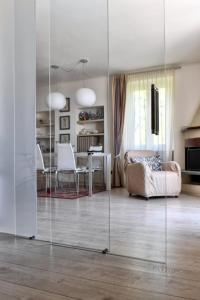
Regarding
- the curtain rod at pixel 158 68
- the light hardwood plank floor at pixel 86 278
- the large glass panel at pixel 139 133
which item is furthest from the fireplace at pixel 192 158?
the light hardwood plank floor at pixel 86 278

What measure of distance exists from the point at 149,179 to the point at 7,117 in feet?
8.36

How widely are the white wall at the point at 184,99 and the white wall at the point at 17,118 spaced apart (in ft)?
12.6

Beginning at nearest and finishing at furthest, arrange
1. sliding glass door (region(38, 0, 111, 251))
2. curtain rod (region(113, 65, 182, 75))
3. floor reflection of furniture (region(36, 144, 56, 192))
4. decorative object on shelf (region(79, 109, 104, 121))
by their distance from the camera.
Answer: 1. floor reflection of furniture (region(36, 144, 56, 192))
2. sliding glass door (region(38, 0, 111, 251))
3. decorative object on shelf (region(79, 109, 104, 121))
4. curtain rod (region(113, 65, 182, 75))

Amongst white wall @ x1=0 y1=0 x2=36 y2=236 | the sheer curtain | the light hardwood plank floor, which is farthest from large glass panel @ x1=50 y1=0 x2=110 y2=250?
A: the sheer curtain

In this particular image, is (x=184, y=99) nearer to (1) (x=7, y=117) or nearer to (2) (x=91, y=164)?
(2) (x=91, y=164)

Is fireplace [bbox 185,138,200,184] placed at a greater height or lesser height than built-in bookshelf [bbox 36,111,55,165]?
lesser

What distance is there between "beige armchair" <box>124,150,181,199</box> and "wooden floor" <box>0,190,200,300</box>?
60.7 inches

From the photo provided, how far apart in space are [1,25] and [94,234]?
7.30 ft

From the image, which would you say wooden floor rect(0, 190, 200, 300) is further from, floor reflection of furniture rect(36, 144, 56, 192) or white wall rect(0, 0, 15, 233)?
floor reflection of furniture rect(36, 144, 56, 192)

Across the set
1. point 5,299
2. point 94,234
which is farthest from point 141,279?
point 94,234

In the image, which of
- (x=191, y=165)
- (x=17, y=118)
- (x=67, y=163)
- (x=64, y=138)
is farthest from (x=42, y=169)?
(x=191, y=165)

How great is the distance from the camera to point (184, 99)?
5988 mm

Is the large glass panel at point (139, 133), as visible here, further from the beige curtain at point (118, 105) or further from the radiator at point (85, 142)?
the radiator at point (85, 142)

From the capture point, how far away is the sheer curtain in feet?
14.9
